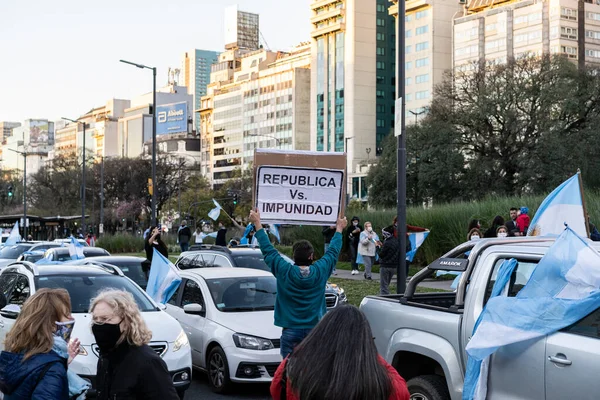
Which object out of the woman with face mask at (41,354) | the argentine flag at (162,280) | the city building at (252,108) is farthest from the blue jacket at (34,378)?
the city building at (252,108)

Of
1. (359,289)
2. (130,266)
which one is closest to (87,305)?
(130,266)

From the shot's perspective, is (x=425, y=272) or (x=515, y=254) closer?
(x=515, y=254)

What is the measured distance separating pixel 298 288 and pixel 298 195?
2287 millimetres

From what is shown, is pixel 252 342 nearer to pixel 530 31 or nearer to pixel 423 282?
pixel 423 282

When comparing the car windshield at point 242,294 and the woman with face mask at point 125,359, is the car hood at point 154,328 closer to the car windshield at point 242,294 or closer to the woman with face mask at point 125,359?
the car windshield at point 242,294

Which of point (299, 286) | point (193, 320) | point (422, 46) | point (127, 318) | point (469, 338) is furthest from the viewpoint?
point (422, 46)

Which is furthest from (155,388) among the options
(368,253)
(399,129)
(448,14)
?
(448,14)

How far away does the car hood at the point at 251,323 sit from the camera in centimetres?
1016

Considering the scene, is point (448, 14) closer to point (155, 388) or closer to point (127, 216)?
Answer: point (127, 216)

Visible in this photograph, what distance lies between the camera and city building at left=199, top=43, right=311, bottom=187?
15488 centimetres

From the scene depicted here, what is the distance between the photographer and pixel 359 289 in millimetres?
22812

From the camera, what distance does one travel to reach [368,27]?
14400 centimetres

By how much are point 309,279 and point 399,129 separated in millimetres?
8047

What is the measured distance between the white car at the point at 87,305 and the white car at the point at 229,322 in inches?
31.5
